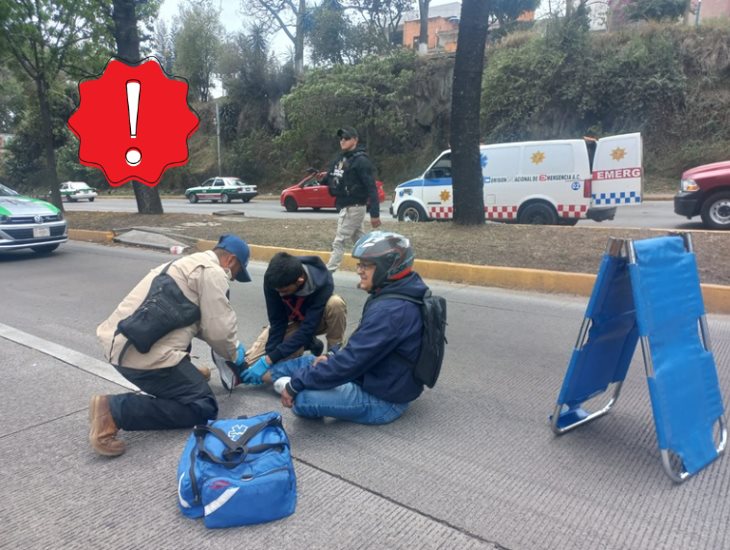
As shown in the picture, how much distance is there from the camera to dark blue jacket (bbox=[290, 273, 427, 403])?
327 cm

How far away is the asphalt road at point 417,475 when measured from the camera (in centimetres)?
256

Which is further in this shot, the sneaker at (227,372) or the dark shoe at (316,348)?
the dark shoe at (316,348)

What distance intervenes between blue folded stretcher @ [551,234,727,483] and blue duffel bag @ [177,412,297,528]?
167cm

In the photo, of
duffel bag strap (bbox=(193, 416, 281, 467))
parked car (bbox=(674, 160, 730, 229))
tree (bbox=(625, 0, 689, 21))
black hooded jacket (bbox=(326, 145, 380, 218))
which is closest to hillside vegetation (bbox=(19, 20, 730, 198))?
tree (bbox=(625, 0, 689, 21))

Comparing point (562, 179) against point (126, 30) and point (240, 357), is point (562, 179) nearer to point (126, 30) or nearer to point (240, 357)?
point (240, 357)

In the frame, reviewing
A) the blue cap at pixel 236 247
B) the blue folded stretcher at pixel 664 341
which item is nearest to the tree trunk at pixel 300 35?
the blue cap at pixel 236 247

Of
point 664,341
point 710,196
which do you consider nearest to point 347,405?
point 664,341

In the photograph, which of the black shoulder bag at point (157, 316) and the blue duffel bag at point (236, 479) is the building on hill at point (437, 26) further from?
the blue duffel bag at point (236, 479)

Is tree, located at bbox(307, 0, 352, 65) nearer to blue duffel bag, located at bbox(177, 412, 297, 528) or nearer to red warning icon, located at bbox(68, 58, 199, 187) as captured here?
red warning icon, located at bbox(68, 58, 199, 187)

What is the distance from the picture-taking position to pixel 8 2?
14.3 meters

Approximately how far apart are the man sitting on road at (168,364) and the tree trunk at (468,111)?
7461mm

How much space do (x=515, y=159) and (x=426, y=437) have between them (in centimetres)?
1034

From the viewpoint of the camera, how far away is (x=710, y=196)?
11031mm

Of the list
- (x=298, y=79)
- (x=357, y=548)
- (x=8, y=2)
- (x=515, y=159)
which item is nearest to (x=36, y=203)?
(x=8, y=2)
